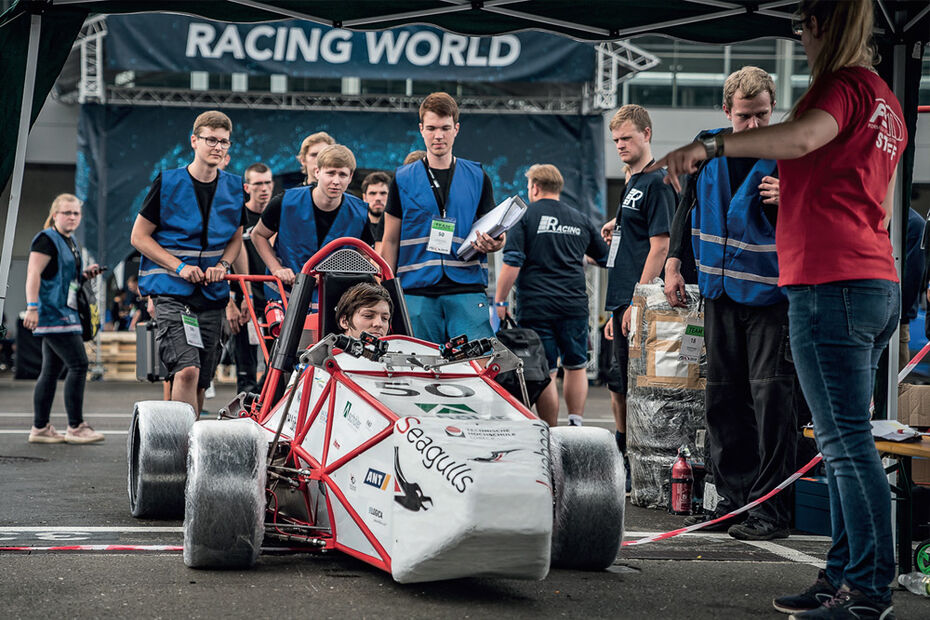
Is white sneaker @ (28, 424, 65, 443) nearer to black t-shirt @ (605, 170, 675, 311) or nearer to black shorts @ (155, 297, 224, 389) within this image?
black shorts @ (155, 297, 224, 389)

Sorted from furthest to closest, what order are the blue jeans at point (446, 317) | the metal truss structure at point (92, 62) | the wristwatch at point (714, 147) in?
the metal truss structure at point (92, 62) → the blue jeans at point (446, 317) → the wristwatch at point (714, 147)

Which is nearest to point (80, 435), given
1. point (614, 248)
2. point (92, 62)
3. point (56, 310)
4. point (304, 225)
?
point (56, 310)

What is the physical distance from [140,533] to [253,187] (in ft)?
15.1

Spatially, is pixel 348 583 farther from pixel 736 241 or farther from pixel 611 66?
pixel 611 66

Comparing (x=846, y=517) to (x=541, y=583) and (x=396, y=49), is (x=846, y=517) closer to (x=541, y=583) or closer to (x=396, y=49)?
(x=541, y=583)

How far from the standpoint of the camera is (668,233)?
21.8 ft

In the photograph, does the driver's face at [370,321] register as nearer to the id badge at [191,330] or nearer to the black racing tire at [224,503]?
the black racing tire at [224,503]

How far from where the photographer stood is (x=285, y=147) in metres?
16.5

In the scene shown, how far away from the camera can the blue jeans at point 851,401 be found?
11.4 ft

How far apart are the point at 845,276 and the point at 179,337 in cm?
441

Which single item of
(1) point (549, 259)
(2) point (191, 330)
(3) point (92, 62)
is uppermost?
(3) point (92, 62)

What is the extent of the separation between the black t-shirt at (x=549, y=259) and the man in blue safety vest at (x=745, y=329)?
2017mm

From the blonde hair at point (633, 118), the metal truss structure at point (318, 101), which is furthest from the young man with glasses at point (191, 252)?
the metal truss structure at point (318, 101)

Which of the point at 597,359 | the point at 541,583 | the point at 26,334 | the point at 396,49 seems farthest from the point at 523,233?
A: the point at 26,334
